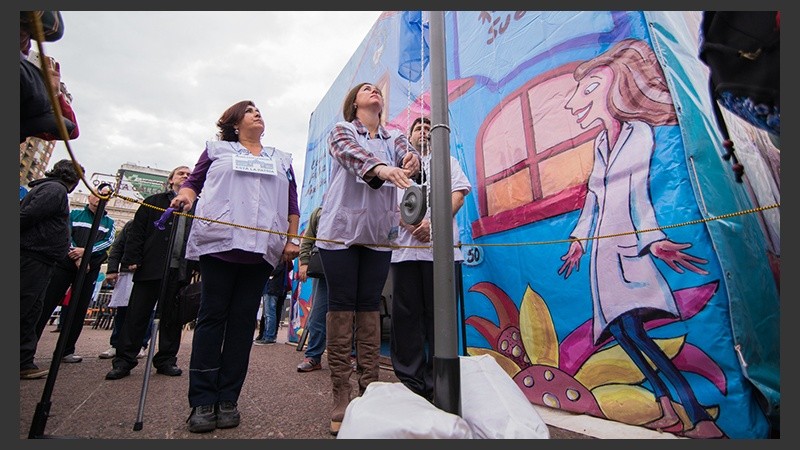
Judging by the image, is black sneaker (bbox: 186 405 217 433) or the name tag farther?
the name tag

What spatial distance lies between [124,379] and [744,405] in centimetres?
356

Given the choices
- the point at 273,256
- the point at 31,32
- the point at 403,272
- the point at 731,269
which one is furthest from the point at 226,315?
the point at 731,269

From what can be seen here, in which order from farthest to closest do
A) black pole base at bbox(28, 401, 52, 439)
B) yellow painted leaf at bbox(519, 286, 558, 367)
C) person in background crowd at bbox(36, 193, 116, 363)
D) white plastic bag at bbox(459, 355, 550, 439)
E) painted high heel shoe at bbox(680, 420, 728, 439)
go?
person in background crowd at bbox(36, 193, 116, 363)
yellow painted leaf at bbox(519, 286, 558, 367)
painted high heel shoe at bbox(680, 420, 728, 439)
black pole base at bbox(28, 401, 52, 439)
white plastic bag at bbox(459, 355, 550, 439)

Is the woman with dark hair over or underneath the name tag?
underneath

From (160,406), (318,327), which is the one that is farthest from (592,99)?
(160,406)

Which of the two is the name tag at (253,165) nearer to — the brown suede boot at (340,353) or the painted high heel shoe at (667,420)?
the brown suede boot at (340,353)

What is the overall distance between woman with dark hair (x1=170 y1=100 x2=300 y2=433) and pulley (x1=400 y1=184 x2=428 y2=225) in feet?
2.34

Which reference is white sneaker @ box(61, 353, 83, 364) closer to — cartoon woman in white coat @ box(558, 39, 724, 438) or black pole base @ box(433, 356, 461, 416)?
black pole base @ box(433, 356, 461, 416)

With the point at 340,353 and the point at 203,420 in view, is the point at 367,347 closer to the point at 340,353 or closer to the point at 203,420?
the point at 340,353

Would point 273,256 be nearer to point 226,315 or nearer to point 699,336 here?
point 226,315

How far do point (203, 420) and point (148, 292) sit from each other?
71.5 inches

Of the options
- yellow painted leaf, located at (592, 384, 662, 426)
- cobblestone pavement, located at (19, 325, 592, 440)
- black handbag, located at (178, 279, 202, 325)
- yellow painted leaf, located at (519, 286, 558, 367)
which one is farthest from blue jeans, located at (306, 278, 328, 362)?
yellow painted leaf, located at (592, 384, 662, 426)

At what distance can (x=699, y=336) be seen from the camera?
1539 mm

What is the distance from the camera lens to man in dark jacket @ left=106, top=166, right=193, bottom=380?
8.99 feet
